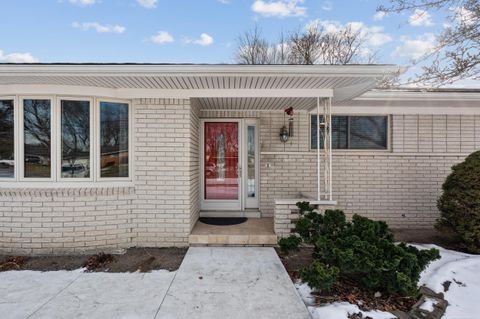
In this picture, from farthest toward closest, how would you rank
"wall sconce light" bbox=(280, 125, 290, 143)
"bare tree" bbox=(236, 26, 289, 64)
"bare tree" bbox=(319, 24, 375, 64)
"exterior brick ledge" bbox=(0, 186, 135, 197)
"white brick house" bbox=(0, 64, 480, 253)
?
"bare tree" bbox=(236, 26, 289, 64) < "bare tree" bbox=(319, 24, 375, 64) < "wall sconce light" bbox=(280, 125, 290, 143) < "exterior brick ledge" bbox=(0, 186, 135, 197) < "white brick house" bbox=(0, 64, 480, 253)

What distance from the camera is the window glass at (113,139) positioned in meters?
4.89

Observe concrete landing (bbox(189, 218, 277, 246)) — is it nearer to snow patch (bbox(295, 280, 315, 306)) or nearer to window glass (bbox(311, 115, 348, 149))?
snow patch (bbox(295, 280, 315, 306))

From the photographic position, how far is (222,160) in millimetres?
6609

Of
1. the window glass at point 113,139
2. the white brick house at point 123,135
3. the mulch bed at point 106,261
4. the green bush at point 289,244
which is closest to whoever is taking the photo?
the green bush at point 289,244

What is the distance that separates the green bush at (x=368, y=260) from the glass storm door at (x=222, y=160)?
2.66 meters

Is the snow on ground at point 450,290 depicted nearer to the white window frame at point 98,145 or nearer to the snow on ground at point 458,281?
the snow on ground at point 458,281

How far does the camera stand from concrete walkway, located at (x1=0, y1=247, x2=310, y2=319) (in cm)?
304

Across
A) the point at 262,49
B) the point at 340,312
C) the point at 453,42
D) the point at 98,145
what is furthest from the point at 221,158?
the point at 262,49

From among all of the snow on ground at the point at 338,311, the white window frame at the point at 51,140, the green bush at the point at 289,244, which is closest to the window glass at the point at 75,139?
the white window frame at the point at 51,140

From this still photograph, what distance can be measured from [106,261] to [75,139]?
2.03 m

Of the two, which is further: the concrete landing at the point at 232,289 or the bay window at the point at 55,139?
the bay window at the point at 55,139

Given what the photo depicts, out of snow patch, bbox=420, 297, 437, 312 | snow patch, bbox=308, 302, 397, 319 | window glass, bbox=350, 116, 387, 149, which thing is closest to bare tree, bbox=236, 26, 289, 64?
window glass, bbox=350, 116, 387, 149

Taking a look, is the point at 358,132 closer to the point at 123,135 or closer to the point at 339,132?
the point at 339,132

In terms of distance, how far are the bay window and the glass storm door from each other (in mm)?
2207
